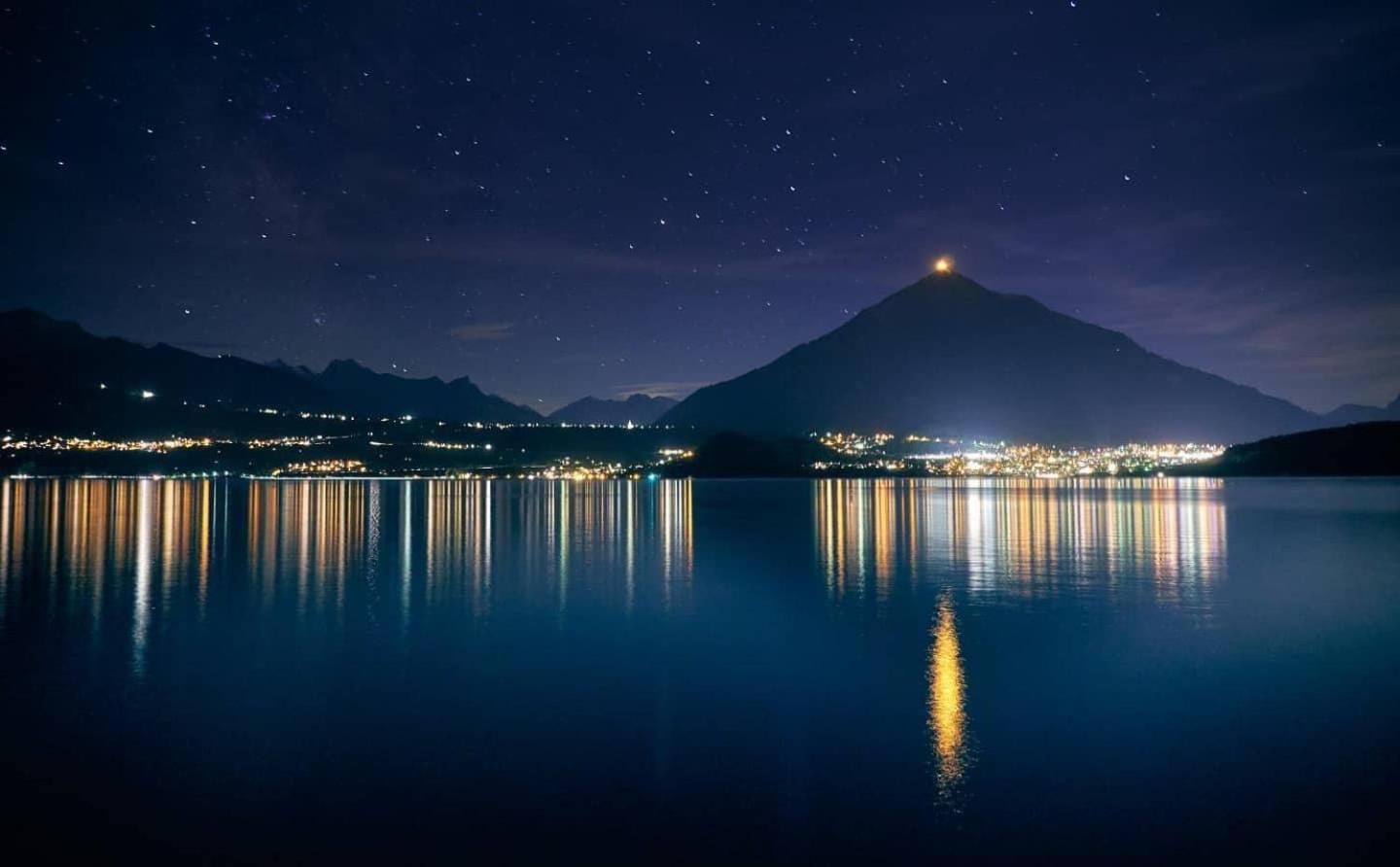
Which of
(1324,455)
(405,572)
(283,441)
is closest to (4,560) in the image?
(405,572)

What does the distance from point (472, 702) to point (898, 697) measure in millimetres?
4809

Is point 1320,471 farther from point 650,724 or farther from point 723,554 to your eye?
point 650,724

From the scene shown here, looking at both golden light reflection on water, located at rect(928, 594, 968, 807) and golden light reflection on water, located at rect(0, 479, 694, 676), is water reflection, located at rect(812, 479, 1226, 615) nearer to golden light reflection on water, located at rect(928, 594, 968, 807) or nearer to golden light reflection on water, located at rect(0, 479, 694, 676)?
golden light reflection on water, located at rect(928, 594, 968, 807)

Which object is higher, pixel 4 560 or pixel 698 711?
pixel 4 560

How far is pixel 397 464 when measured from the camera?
178500mm

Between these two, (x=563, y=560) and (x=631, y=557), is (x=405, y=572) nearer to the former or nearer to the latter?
(x=563, y=560)

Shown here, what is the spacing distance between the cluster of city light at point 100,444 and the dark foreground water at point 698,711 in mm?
166980

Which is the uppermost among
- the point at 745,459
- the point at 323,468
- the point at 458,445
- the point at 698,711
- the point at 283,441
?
the point at 283,441

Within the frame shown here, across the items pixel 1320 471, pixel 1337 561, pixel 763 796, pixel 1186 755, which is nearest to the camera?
pixel 763 796

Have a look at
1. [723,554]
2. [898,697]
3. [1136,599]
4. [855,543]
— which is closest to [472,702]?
[898,697]

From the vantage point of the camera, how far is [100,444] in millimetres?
175000

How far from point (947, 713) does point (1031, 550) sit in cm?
2052

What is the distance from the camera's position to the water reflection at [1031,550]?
69.4 feet

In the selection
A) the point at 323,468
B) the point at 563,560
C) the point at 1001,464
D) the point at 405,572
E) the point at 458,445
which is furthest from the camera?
the point at 458,445
